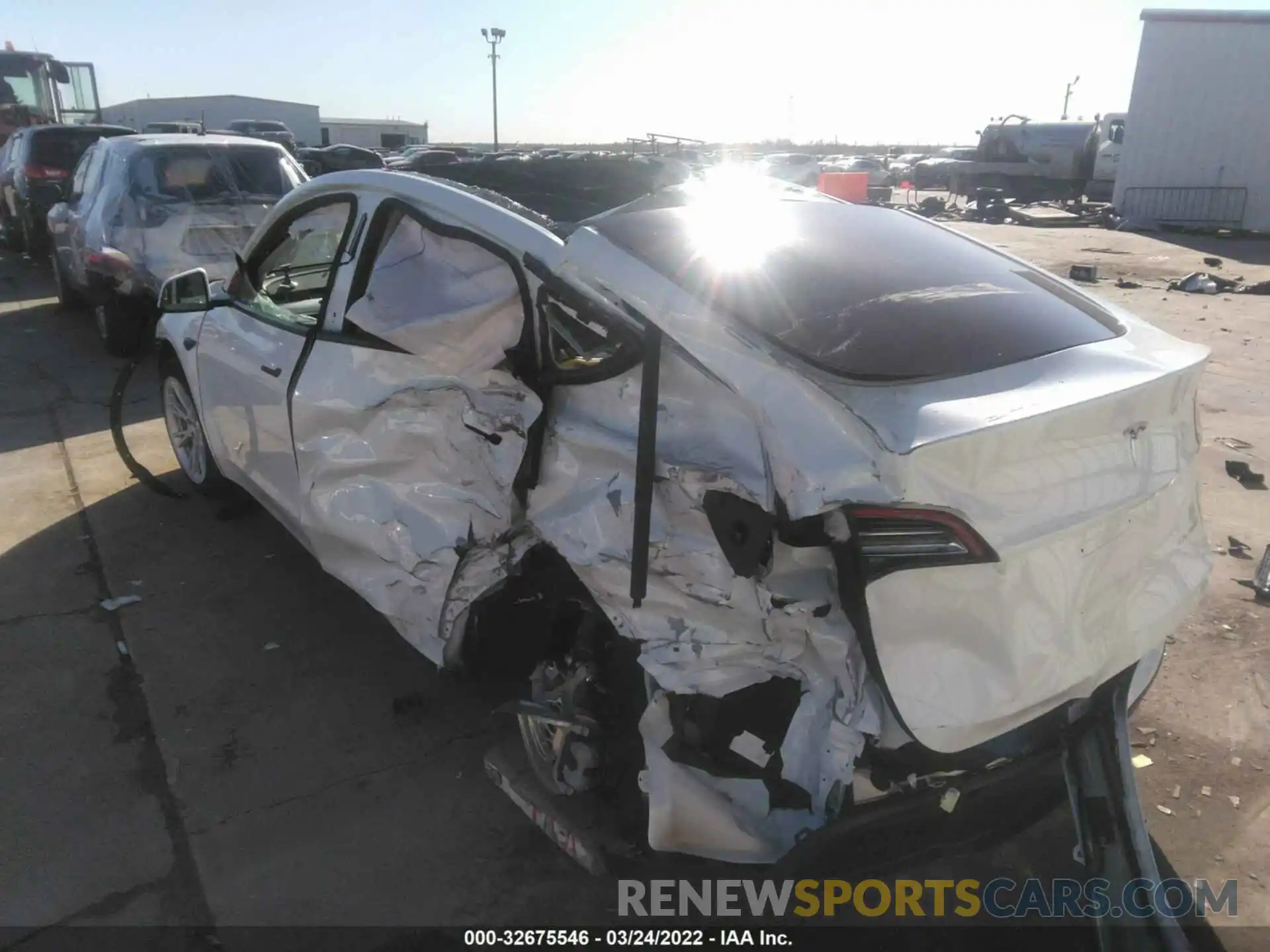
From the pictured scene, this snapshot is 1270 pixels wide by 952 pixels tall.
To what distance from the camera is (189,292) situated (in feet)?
15.0

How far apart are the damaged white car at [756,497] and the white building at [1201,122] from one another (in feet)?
74.4

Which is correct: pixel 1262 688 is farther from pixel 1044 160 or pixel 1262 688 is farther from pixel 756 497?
pixel 1044 160

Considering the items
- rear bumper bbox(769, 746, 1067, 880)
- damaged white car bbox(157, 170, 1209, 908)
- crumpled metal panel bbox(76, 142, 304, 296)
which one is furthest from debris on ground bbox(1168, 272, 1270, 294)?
rear bumper bbox(769, 746, 1067, 880)

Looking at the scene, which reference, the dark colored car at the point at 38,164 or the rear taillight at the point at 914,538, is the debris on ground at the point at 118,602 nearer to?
the rear taillight at the point at 914,538

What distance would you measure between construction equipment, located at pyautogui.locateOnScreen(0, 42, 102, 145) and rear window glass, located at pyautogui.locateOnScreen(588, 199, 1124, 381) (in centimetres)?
1902

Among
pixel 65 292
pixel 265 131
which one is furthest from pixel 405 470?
pixel 265 131

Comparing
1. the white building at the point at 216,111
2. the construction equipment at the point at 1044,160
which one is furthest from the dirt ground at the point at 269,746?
the white building at the point at 216,111

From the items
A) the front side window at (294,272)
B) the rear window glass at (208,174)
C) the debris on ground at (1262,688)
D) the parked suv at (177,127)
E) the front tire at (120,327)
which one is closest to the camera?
the debris on ground at (1262,688)

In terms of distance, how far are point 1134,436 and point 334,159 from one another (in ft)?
80.5

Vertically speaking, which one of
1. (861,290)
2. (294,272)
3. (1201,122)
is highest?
(1201,122)

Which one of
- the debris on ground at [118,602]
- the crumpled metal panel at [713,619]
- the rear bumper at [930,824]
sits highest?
the crumpled metal panel at [713,619]

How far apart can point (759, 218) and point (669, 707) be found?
161cm

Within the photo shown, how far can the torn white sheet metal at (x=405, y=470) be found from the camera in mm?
2740

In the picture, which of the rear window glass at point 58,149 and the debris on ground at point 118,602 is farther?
the rear window glass at point 58,149
